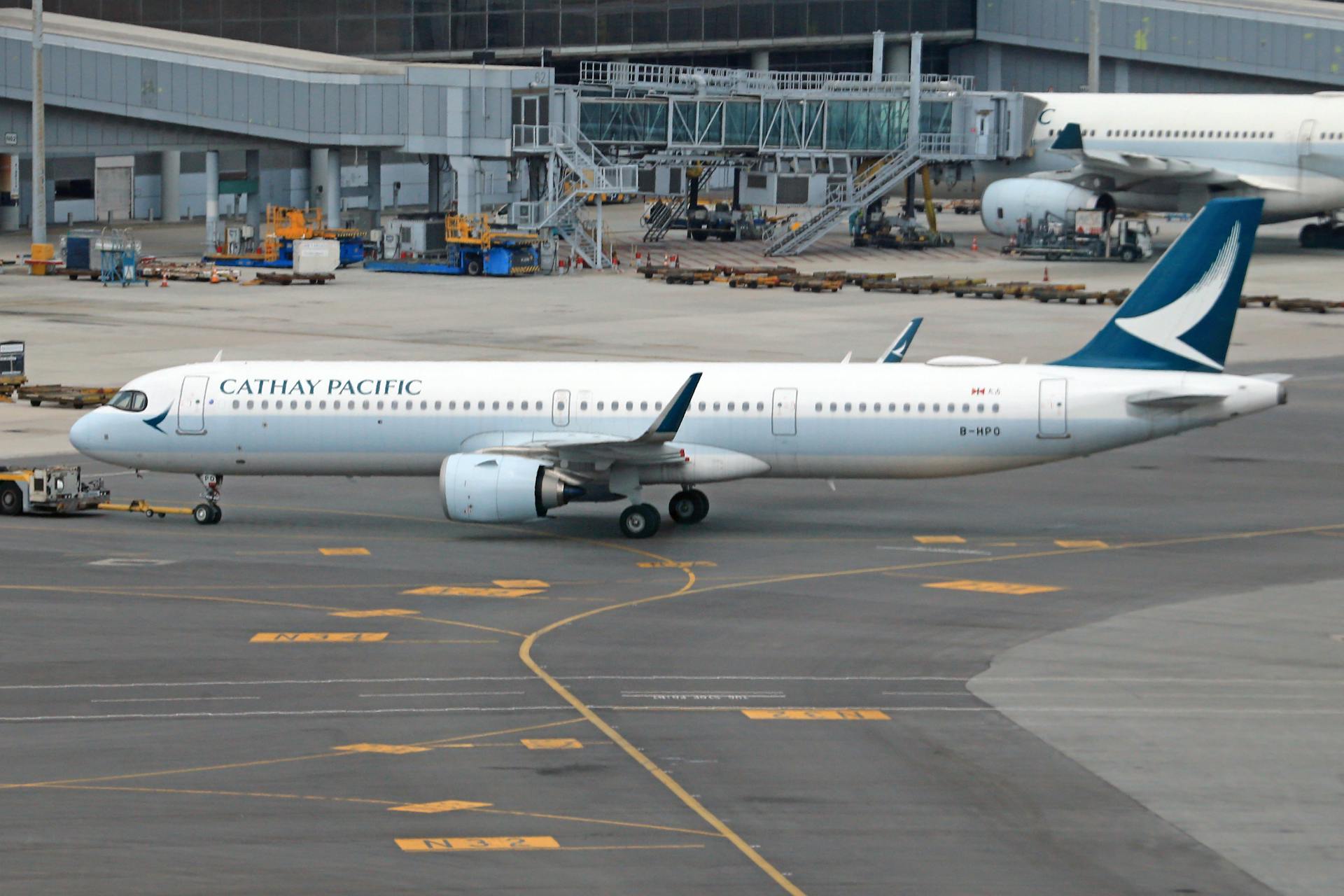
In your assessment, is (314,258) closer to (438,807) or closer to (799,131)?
(799,131)

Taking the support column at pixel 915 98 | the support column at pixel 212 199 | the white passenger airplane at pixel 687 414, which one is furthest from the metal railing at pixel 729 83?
the white passenger airplane at pixel 687 414

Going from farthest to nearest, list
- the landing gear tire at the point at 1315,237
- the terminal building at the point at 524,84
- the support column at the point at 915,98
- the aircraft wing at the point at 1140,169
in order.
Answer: the landing gear tire at the point at 1315,237 < the support column at the point at 915,98 < the terminal building at the point at 524,84 < the aircraft wing at the point at 1140,169

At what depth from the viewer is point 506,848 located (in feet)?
76.7

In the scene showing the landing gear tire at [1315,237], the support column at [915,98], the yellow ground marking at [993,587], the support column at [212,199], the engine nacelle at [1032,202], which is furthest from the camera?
the support column at [212,199]

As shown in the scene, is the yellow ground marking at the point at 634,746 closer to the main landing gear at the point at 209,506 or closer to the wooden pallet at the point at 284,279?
the main landing gear at the point at 209,506

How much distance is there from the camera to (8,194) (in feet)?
423

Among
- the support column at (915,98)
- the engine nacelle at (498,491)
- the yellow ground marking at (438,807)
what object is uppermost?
the support column at (915,98)

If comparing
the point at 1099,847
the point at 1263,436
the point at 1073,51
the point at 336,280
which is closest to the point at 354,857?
the point at 1099,847

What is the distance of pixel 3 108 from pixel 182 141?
10091 millimetres

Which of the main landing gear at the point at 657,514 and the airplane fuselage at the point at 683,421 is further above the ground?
the airplane fuselage at the point at 683,421

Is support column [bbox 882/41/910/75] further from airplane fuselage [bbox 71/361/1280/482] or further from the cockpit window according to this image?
the cockpit window

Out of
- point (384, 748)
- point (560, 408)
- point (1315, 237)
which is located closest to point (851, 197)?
point (1315, 237)

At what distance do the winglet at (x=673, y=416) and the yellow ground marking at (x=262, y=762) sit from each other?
43.9 feet

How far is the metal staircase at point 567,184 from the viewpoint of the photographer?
345 feet
